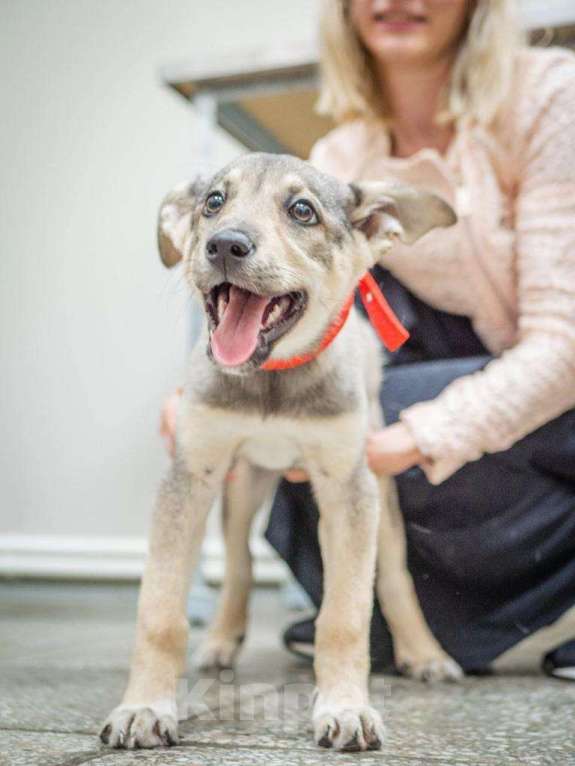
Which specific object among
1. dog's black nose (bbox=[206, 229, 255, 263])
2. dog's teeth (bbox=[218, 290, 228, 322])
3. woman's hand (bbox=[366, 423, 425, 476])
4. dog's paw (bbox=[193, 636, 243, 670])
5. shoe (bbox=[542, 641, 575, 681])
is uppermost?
dog's black nose (bbox=[206, 229, 255, 263])

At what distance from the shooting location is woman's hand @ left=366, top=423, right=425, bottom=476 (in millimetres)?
1832

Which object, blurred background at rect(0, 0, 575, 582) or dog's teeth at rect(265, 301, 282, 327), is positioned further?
blurred background at rect(0, 0, 575, 582)

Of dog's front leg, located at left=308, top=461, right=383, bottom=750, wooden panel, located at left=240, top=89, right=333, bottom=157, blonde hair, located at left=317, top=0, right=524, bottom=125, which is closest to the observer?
dog's front leg, located at left=308, top=461, right=383, bottom=750

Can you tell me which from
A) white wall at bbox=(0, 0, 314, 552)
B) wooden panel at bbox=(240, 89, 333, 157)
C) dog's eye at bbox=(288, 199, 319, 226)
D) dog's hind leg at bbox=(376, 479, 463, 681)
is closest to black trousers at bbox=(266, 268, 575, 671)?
dog's hind leg at bbox=(376, 479, 463, 681)

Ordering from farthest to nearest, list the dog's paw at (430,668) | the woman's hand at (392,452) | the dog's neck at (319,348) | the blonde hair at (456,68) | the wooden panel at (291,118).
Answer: the wooden panel at (291,118), the blonde hair at (456,68), the dog's paw at (430,668), the woman's hand at (392,452), the dog's neck at (319,348)

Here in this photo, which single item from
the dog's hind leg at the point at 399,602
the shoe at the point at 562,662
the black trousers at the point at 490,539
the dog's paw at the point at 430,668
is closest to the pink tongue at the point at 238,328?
the dog's hind leg at the point at 399,602

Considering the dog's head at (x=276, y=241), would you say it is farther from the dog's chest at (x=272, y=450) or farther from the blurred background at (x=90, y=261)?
the blurred background at (x=90, y=261)

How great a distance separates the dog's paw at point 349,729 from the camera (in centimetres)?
129

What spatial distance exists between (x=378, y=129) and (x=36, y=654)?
1.62m

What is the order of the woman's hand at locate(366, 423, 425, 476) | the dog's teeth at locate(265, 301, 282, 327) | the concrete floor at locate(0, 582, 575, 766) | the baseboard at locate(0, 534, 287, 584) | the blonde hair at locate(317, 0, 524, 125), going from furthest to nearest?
the baseboard at locate(0, 534, 287, 584), the blonde hair at locate(317, 0, 524, 125), the woman's hand at locate(366, 423, 425, 476), the dog's teeth at locate(265, 301, 282, 327), the concrete floor at locate(0, 582, 575, 766)

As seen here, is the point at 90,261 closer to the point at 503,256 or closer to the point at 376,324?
the point at 503,256

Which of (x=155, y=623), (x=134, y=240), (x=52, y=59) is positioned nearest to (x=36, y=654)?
(x=155, y=623)

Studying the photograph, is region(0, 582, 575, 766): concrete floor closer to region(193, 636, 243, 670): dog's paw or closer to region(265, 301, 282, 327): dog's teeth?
region(193, 636, 243, 670): dog's paw

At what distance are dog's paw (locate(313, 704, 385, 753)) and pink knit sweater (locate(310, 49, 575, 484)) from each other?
63 cm
